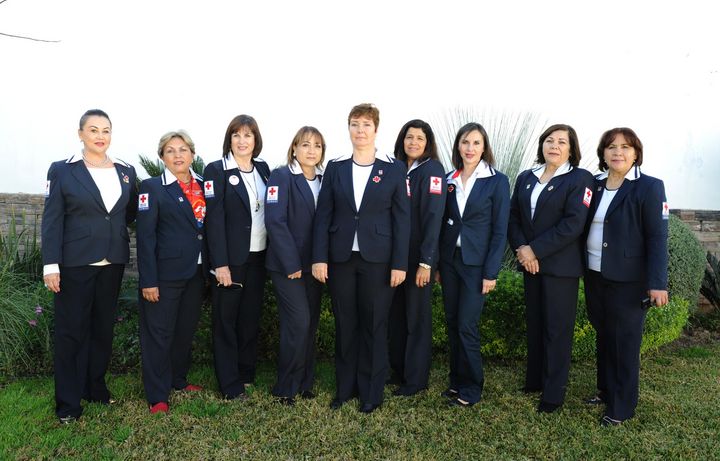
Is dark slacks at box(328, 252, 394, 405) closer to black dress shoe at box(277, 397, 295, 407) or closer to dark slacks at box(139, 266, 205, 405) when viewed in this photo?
black dress shoe at box(277, 397, 295, 407)

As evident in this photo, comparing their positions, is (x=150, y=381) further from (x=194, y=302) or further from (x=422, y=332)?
(x=422, y=332)

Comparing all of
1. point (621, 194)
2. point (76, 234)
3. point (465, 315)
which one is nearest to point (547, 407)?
point (465, 315)

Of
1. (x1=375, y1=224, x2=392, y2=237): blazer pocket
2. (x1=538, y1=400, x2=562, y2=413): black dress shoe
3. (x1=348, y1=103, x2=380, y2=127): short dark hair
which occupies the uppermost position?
(x1=348, y1=103, x2=380, y2=127): short dark hair

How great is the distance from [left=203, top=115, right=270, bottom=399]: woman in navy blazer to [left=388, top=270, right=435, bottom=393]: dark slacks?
953 mm

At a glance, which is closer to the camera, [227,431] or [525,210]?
[227,431]

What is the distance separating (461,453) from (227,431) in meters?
1.31

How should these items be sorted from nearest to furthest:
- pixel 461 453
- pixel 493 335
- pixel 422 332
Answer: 1. pixel 461 453
2. pixel 422 332
3. pixel 493 335

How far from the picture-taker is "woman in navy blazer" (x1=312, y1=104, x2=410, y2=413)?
11.1ft

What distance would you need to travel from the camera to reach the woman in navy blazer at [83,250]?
322 centimetres

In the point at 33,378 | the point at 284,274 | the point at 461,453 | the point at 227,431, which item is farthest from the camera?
the point at 33,378

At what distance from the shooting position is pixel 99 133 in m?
3.32

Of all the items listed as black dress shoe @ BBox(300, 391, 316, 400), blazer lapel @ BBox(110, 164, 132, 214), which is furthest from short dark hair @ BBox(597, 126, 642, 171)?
blazer lapel @ BBox(110, 164, 132, 214)

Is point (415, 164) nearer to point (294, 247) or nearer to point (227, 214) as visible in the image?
point (294, 247)

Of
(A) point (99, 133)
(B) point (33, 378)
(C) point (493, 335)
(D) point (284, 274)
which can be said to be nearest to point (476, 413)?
(C) point (493, 335)
